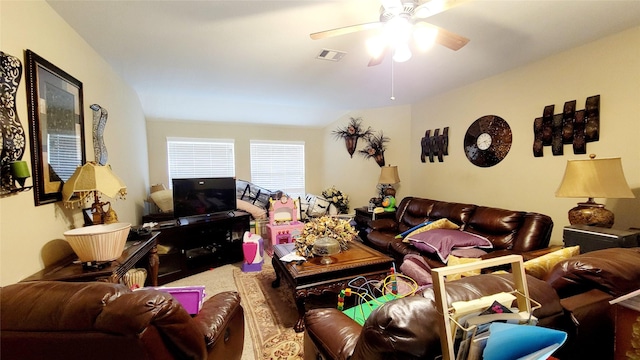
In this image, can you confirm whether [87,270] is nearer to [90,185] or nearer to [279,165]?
[90,185]

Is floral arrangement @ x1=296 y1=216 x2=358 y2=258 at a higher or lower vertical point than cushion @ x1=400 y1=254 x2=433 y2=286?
higher

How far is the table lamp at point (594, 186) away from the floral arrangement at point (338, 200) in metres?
3.39

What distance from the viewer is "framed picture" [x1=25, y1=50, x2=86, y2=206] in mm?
1500

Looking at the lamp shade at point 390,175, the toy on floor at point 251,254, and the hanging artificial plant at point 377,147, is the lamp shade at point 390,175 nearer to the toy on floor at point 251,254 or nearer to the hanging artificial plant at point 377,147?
the hanging artificial plant at point 377,147

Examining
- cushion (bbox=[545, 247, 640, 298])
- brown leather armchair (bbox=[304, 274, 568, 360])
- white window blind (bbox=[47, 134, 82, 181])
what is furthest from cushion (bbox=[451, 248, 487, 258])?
white window blind (bbox=[47, 134, 82, 181])

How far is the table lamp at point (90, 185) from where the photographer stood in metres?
1.69

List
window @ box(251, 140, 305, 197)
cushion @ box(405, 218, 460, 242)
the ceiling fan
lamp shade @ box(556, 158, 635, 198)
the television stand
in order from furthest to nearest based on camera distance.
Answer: window @ box(251, 140, 305, 197) → the television stand → cushion @ box(405, 218, 460, 242) → lamp shade @ box(556, 158, 635, 198) → the ceiling fan

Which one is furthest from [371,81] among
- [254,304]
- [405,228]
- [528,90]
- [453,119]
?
[254,304]

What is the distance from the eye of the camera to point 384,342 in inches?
29.4

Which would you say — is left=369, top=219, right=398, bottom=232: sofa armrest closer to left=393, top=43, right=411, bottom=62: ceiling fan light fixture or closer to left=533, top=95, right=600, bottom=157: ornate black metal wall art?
left=533, top=95, right=600, bottom=157: ornate black metal wall art

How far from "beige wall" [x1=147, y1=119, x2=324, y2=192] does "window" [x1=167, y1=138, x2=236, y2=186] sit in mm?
92

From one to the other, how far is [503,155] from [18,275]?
424cm

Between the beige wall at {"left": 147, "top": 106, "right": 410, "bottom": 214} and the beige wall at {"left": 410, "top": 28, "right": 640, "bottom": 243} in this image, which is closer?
the beige wall at {"left": 410, "top": 28, "right": 640, "bottom": 243}

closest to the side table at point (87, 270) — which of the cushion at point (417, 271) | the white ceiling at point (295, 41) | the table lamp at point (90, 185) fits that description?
the table lamp at point (90, 185)
